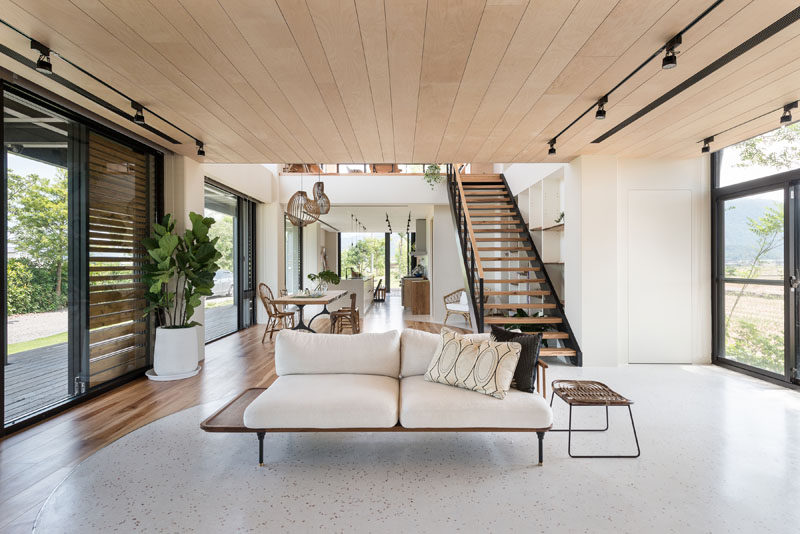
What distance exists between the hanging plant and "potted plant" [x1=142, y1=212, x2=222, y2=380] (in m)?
5.03

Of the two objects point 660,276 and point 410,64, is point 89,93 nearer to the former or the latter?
point 410,64

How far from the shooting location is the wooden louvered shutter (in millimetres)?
3971

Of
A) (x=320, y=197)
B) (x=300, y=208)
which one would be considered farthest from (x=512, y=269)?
(x=300, y=208)

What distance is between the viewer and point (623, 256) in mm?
5297

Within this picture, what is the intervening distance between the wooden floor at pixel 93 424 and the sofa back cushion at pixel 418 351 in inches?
74.3

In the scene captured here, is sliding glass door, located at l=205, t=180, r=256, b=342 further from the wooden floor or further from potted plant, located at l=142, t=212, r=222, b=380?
potted plant, located at l=142, t=212, r=222, b=380

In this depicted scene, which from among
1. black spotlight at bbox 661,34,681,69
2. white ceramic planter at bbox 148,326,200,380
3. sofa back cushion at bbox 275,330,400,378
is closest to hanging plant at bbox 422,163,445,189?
white ceramic planter at bbox 148,326,200,380

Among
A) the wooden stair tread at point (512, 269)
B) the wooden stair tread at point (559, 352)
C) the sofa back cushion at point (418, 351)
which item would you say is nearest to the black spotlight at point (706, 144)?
the wooden stair tread at point (512, 269)

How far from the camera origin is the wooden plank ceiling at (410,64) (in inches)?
87.7

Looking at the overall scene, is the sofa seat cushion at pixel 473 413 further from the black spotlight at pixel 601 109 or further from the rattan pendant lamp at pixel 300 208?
the rattan pendant lamp at pixel 300 208

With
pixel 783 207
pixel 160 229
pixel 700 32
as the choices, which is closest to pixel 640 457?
pixel 700 32

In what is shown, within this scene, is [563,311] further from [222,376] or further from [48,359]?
[48,359]

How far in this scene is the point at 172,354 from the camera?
4531 mm

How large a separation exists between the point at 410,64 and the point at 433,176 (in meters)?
5.99
